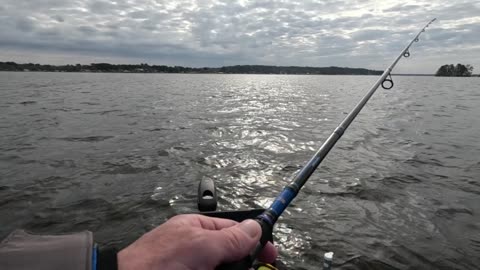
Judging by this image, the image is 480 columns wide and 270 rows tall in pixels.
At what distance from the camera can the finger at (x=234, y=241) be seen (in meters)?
1.71

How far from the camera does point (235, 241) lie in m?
1.79

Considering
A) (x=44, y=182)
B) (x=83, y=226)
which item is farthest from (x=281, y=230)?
(x=44, y=182)

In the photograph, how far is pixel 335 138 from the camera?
4023 mm

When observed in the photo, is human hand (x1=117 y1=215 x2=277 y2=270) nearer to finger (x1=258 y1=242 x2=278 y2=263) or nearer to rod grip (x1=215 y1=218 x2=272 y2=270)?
rod grip (x1=215 y1=218 x2=272 y2=270)

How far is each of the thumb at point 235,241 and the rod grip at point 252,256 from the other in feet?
0.12

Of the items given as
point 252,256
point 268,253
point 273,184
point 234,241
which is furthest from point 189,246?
point 273,184

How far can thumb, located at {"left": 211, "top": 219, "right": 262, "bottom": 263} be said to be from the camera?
172 cm

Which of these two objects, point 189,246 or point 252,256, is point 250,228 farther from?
point 189,246

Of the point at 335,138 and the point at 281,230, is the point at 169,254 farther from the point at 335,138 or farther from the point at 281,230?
the point at 281,230

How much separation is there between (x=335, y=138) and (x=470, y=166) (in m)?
7.90

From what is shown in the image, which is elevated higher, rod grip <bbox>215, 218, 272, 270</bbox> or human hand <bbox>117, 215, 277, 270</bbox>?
human hand <bbox>117, 215, 277, 270</bbox>

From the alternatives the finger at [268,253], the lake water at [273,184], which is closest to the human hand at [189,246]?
the finger at [268,253]

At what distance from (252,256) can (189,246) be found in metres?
0.51

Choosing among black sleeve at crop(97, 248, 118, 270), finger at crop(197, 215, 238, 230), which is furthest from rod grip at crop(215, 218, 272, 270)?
black sleeve at crop(97, 248, 118, 270)
